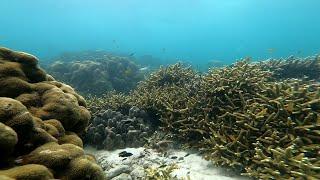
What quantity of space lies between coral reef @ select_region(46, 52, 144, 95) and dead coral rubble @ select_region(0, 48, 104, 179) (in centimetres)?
1160

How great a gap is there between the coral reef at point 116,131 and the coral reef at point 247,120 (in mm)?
595

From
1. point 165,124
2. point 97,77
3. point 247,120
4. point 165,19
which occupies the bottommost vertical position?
point 165,124

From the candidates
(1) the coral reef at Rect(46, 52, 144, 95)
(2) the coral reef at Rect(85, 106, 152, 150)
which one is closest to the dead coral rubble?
(2) the coral reef at Rect(85, 106, 152, 150)

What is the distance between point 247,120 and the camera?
6.18 metres

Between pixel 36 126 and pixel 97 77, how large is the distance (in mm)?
13994

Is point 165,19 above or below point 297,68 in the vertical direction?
above

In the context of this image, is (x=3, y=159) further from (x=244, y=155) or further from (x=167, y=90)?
(x=167, y=90)

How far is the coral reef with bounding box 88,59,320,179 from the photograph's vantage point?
202 inches

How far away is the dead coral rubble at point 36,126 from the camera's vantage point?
4.07m

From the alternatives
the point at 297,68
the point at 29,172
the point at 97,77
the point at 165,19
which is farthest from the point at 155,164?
the point at 165,19

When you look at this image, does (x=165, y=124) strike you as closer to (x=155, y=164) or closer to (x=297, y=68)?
(x=155, y=164)

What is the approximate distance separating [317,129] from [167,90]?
447 cm

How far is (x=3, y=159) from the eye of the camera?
4.22 m

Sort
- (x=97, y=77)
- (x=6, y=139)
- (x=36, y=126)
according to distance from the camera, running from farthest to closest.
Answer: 1. (x=97, y=77)
2. (x=36, y=126)
3. (x=6, y=139)
